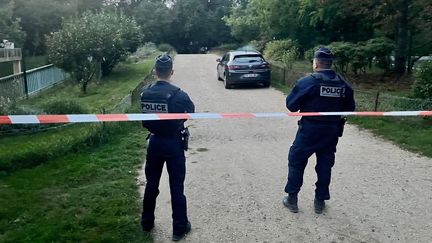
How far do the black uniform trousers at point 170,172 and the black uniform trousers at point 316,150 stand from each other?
52.5 inches

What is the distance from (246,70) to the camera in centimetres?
1620

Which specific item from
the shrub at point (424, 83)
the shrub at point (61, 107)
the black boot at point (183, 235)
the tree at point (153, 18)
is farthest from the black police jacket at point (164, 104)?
the tree at point (153, 18)

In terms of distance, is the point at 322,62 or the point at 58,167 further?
the point at 58,167

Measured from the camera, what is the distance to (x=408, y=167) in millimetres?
6539

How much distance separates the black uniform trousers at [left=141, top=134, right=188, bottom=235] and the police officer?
4.45ft

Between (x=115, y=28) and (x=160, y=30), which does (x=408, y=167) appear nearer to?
(x=115, y=28)

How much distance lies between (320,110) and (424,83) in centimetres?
641

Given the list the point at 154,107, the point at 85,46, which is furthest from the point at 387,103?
the point at 85,46

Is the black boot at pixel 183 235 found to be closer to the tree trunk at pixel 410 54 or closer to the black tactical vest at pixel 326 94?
the black tactical vest at pixel 326 94

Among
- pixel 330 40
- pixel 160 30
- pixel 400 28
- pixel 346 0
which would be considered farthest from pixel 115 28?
pixel 160 30

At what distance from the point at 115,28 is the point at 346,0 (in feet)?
42.3

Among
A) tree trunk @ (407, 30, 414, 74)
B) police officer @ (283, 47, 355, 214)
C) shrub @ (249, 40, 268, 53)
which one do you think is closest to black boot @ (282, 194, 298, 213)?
police officer @ (283, 47, 355, 214)

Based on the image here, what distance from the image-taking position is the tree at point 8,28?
1228 inches

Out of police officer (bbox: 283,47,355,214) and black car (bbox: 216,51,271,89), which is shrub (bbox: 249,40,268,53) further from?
police officer (bbox: 283,47,355,214)
